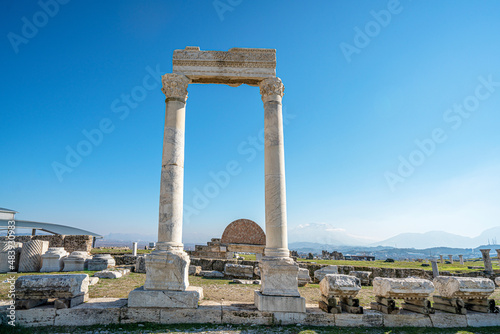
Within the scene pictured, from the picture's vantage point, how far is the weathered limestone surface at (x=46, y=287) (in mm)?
6355

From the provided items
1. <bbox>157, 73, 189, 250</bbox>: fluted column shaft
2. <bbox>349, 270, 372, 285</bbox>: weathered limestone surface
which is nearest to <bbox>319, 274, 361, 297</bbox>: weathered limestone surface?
<bbox>157, 73, 189, 250</bbox>: fluted column shaft

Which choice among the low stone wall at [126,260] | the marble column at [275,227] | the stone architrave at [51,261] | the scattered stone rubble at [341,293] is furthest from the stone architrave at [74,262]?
the scattered stone rubble at [341,293]

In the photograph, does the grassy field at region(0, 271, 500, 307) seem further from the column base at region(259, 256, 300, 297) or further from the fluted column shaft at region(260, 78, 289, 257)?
the fluted column shaft at region(260, 78, 289, 257)

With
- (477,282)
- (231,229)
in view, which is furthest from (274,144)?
(231,229)

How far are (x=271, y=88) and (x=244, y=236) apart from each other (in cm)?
1630

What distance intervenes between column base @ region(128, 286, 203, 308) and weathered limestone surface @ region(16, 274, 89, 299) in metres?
1.34

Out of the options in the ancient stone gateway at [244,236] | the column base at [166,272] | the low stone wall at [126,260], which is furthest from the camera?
the ancient stone gateway at [244,236]

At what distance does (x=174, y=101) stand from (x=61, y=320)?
6130 millimetres

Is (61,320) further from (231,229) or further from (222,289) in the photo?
(231,229)

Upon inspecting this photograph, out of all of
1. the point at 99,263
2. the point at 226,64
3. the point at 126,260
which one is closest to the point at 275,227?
the point at 226,64

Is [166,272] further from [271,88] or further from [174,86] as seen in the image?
[271,88]

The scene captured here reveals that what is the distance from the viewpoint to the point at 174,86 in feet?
28.2

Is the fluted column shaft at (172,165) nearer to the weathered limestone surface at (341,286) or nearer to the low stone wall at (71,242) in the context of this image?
the weathered limestone surface at (341,286)

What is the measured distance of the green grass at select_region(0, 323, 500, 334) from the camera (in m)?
5.98
